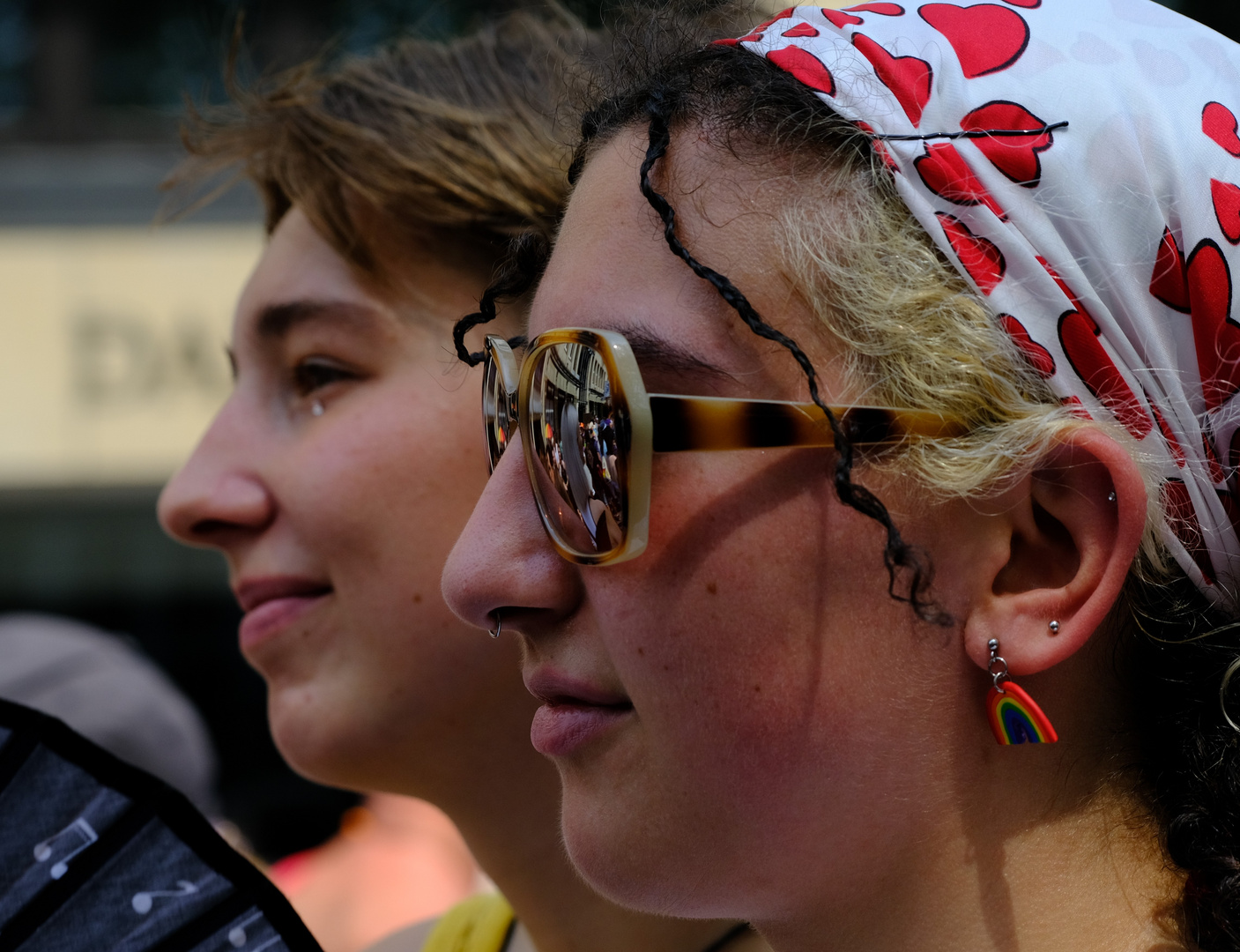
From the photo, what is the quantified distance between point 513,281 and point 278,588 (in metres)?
0.72

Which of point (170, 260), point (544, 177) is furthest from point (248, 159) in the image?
point (170, 260)

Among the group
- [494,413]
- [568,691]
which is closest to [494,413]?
[494,413]

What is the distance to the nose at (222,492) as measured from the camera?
1994 mm

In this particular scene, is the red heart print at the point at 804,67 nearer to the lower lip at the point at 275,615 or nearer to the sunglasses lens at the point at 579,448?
the sunglasses lens at the point at 579,448

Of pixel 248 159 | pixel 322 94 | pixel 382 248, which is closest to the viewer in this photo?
pixel 382 248

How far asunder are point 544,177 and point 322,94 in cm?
50

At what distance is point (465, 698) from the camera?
1881 millimetres

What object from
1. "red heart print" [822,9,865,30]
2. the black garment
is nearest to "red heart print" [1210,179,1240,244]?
"red heart print" [822,9,865,30]

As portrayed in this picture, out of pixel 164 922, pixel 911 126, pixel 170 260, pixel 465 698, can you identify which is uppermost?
pixel 911 126

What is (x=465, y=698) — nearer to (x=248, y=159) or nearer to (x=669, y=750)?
(x=669, y=750)

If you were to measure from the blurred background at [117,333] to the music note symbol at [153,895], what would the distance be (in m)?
7.03

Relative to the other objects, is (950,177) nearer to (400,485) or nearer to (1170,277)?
(1170,277)

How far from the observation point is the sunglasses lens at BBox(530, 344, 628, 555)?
1219mm

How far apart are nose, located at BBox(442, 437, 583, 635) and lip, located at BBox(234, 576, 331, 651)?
2.15 feet
